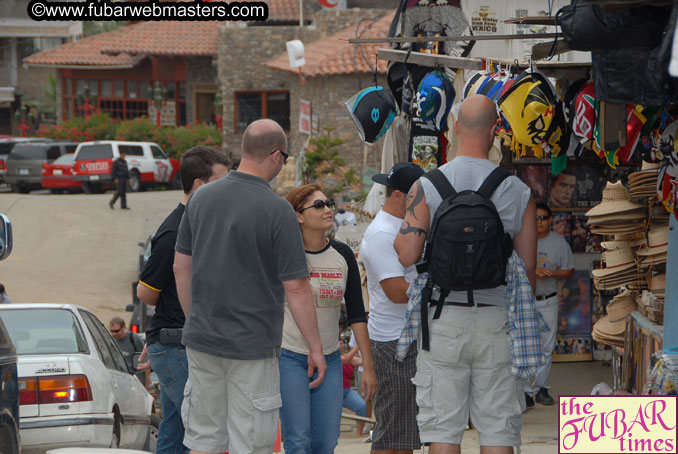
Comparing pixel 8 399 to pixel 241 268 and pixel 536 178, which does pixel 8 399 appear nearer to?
pixel 241 268

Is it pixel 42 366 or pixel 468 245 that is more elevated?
pixel 468 245

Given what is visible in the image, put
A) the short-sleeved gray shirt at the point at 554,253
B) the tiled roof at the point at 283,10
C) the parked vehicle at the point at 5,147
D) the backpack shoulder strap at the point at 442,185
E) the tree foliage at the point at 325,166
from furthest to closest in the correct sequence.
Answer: the tiled roof at the point at 283,10, the parked vehicle at the point at 5,147, the tree foliage at the point at 325,166, the short-sleeved gray shirt at the point at 554,253, the backpack shoulder strap at the point at 442,185

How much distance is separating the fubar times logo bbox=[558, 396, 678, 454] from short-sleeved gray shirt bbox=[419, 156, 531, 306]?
0.95 meters

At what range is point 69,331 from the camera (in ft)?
25.1

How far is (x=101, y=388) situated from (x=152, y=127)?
33.8 meters

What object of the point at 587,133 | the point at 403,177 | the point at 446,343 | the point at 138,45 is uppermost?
the point at 138,45

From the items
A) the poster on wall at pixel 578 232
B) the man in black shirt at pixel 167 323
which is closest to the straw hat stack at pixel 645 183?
the man in black shirt at pixel 167 323

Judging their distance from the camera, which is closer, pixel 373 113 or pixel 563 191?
pixel 373 113

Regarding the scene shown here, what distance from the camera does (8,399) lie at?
18.2 feet

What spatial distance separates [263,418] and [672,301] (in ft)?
8.54

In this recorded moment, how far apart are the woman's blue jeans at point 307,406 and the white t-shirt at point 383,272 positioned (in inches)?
16.7

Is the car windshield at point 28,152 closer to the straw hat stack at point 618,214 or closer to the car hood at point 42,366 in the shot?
the car hood at point 42,366

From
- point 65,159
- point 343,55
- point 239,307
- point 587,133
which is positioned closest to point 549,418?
point 587,133

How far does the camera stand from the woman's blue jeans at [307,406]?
5.36 meters
